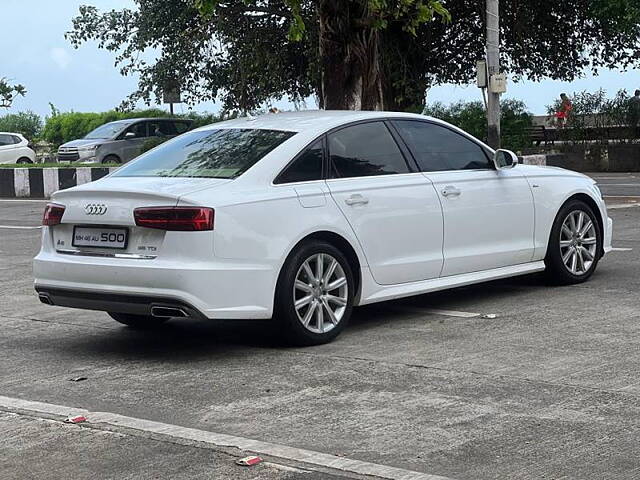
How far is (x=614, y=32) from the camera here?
99.9 feet

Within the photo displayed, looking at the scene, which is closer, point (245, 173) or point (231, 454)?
point (231, 454)

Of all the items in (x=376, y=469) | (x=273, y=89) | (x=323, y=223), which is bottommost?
(x=376, y=469)

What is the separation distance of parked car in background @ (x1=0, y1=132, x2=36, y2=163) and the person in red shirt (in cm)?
1664

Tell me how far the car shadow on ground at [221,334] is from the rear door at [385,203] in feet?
1.42

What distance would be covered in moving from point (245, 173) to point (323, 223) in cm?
58

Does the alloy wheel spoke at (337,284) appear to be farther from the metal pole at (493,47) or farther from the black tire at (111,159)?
the black tire at (111,159)

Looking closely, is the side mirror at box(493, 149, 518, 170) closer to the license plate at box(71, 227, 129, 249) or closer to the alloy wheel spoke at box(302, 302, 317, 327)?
the alloy wheel spoke at box(302, 302, 317, 327)

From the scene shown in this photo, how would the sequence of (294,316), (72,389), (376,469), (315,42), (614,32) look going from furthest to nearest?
1. (614,32)
2. (315,42)
3. (294,316)
4. (72,389)
5. (376,469)

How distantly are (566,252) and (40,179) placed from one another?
17.3m

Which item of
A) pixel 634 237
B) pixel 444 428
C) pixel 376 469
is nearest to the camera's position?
pixel 376 469

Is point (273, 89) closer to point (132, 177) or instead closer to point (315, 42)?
point (315, 42)

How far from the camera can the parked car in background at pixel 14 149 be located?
3728 cm

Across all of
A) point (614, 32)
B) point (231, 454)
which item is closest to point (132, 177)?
point (231, 454)

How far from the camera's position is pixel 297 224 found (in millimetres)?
7562
